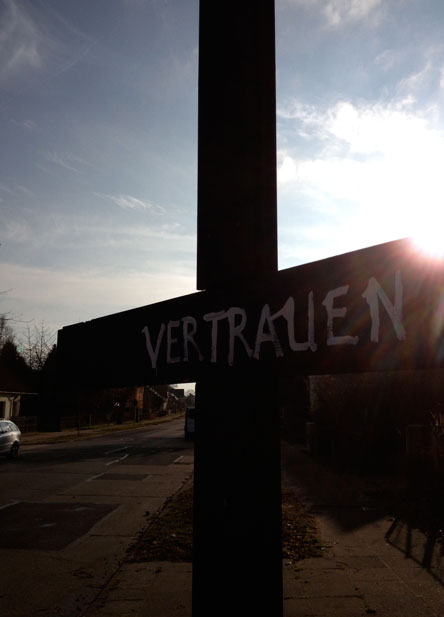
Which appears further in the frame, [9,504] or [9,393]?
[9,393]

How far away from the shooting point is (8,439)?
2045cm

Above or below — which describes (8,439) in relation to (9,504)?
above

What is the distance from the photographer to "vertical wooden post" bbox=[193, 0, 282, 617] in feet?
5.35

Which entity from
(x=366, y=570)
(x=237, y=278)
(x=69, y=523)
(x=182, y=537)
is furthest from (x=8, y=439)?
(x=237, y=278)

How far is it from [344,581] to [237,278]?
5.12 metres

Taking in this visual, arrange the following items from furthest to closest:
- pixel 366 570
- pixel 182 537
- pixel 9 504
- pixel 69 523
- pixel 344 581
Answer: pixel 9 504 < pixel 69 523 < pixel 182 537 < pixel 366 570 < pixel 344 581

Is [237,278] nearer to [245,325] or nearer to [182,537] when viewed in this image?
[245,325]

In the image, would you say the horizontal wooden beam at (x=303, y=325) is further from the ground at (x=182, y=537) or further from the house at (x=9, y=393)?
the house at (x=9, y=393)

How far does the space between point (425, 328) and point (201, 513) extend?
0.91 metres

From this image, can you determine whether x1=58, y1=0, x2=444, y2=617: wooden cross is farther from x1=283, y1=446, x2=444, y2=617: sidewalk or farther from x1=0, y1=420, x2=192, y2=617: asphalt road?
x1=0, y1=420, x2=192, y2=617: asphalt road

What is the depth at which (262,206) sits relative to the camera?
1.85m

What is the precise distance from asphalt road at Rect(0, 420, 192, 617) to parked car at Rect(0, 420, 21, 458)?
0.81 m

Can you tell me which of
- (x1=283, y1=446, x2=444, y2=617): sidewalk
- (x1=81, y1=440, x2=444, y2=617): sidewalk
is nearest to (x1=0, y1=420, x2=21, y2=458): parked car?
(x1=283, y1=446, x2=444, y2=617): sidewalk

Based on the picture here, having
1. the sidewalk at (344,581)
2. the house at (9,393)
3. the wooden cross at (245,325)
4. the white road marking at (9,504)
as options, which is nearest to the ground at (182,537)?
the sidewalk at (344,581)
